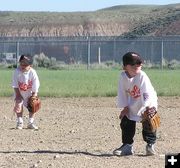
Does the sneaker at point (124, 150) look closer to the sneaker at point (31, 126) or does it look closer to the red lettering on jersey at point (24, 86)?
the sneaker at point (31, 126)

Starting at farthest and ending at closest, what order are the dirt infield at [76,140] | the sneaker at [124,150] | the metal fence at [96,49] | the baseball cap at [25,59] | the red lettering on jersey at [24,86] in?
the metal fence at [96,49] < the red lettering on jersey at [24,86] < the baseball cap at [25,59] < the sneaker at [124,150] < the dirt infield at [76,140]

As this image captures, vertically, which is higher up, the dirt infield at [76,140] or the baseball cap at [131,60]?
the baseball cap at [131,60]

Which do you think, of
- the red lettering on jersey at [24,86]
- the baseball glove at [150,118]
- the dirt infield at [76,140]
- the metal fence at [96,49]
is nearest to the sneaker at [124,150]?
the dirt infield at [76,140]

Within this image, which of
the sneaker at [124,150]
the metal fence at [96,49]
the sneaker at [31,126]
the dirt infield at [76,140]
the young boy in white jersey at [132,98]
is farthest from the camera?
the metal fence at [96,49]

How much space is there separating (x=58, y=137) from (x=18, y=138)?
26.7 inches

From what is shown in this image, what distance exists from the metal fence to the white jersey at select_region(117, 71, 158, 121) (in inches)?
1764

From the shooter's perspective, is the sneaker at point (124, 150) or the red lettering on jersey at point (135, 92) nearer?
the sneaker at point (124, 150)

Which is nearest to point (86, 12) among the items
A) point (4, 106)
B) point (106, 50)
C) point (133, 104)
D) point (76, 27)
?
point (76, 27)

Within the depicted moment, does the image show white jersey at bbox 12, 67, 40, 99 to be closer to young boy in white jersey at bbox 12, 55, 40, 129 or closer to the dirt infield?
young boy in white jersey at bbox 12, 55, 40, 129

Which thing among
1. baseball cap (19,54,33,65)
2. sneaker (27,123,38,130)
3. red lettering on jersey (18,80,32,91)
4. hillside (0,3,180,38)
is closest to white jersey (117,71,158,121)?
baseball cap (19,54,33,65)

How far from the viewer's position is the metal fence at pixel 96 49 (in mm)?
58875

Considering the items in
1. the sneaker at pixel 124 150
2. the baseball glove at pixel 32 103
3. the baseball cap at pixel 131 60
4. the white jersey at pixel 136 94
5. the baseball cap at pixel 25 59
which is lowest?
the sneaker at pixel 124 150

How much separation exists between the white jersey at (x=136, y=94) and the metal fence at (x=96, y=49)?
44817mm

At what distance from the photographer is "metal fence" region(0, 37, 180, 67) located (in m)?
58.9
